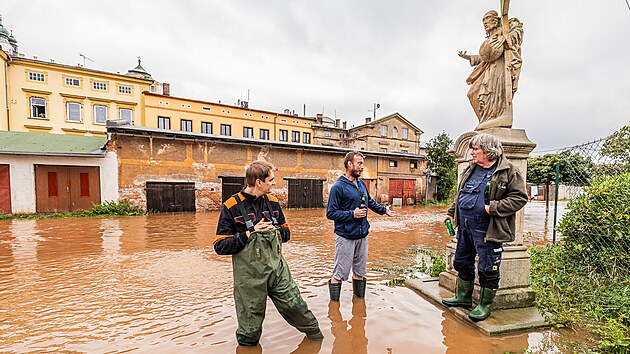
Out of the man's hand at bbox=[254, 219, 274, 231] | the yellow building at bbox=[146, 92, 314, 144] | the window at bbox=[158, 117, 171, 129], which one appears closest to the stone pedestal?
the man's hand at bbox=[254, 219, 274, 231]

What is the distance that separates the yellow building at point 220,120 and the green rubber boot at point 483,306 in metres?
29.4

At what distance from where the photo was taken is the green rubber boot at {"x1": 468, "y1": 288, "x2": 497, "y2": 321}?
3046 millimetres

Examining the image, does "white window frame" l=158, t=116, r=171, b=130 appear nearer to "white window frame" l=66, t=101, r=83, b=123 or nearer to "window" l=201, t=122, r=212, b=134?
"window" l=201, t=122, r=212, b=134

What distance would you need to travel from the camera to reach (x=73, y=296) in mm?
4070

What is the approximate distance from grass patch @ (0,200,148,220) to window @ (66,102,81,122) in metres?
16.6

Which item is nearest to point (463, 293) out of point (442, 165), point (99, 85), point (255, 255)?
point (255, 255)

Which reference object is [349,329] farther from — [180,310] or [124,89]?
[124,89]

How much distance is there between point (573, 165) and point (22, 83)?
1370 inches

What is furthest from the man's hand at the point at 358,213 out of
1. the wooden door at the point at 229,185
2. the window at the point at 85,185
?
the window at the point at 85,185

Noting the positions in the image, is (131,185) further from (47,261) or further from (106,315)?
(106,315)

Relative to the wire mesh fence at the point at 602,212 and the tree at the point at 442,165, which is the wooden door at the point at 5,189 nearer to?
the wire mesh fence at the point at 602,212

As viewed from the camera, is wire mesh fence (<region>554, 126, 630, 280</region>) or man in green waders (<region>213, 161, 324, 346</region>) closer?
man in green waders (<region>213, 161, 324, 346</region>)

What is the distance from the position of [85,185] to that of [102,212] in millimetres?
1851

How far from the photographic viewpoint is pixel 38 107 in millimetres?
25781
